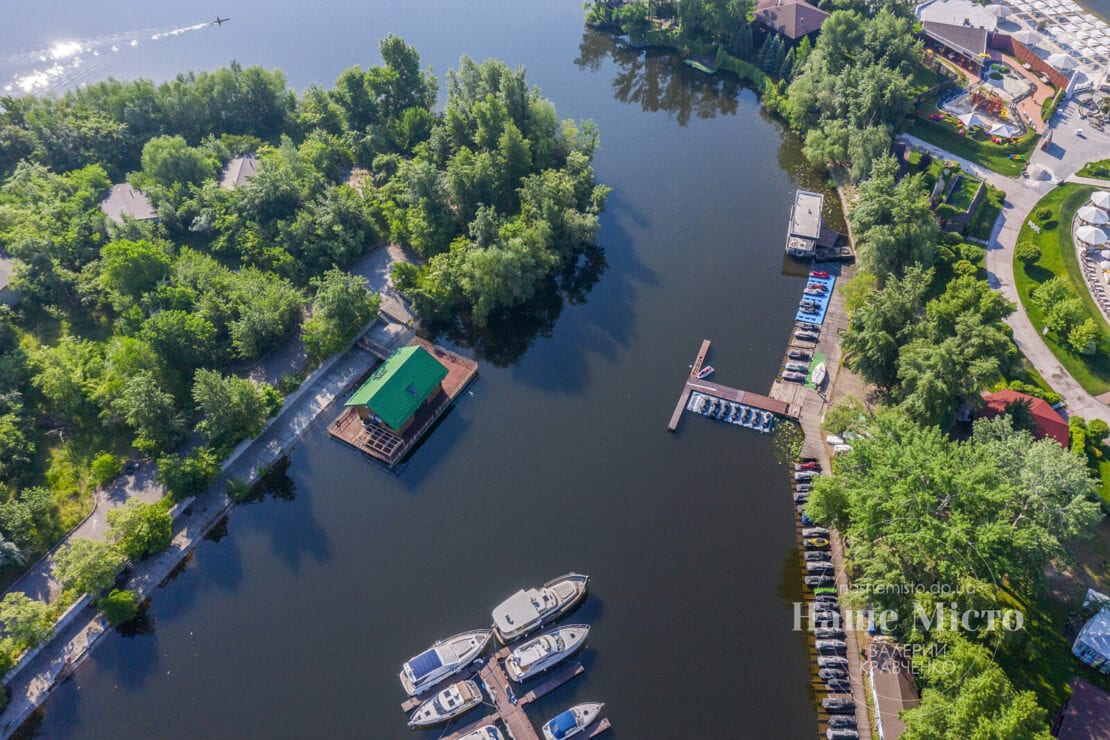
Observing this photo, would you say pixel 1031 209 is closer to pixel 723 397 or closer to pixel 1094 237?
pixel 1094 237

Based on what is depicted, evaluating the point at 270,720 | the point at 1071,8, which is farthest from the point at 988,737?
the point at 1071,8

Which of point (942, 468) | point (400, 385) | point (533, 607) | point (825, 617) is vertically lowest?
point (533, 607)

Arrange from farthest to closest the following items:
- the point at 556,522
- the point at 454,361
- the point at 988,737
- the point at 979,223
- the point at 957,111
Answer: the point at 957,111, the point at 979,223, the point at 454,361, the point at 556,522, the point at 988,737

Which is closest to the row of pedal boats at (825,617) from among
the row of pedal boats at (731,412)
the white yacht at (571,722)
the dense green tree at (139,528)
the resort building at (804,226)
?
the row of pedal boats at (731,412)

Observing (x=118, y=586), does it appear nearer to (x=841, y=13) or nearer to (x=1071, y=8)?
(x=841, y=13)

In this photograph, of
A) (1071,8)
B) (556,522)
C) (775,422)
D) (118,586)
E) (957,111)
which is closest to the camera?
(118,586)

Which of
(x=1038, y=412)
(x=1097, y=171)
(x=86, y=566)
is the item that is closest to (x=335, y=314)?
(x=86, y=566)
